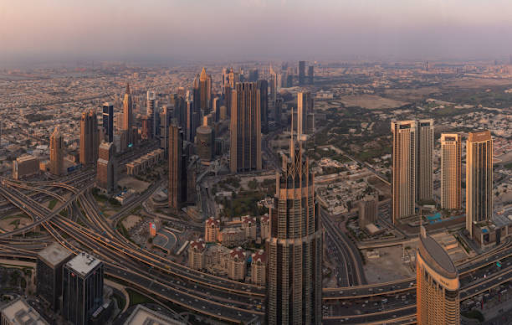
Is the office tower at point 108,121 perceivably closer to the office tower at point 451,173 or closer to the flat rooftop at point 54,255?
the flat rooftop at point 54,255

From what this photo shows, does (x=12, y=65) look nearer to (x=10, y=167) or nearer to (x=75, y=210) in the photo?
(x=10, y=167)

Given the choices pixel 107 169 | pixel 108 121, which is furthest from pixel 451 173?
pixel 108 121

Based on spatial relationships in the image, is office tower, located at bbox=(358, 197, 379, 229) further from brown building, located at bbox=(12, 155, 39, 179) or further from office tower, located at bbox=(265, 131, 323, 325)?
brown building, located at bbox=(12, 155, 39, 179)

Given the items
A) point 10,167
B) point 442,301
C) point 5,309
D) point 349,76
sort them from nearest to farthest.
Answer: point 442,301, point 5,309, point 10,167, point 349,76

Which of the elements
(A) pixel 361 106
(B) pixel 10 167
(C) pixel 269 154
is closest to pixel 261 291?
(C) pixel 269 154

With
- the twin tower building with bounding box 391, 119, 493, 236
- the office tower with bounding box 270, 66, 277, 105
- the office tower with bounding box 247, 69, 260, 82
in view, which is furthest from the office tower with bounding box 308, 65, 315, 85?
the twin tower building with bounding box 391, 119, 493, 236

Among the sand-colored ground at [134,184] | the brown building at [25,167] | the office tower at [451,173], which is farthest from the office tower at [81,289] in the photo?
the office tower at [451,173]
